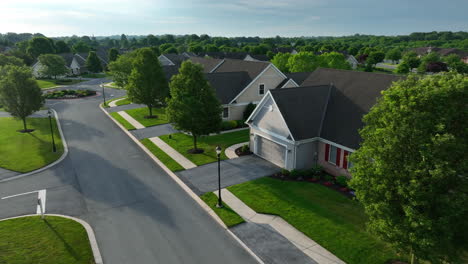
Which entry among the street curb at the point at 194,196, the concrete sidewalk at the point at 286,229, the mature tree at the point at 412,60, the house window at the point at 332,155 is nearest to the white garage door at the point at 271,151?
the house window at the point at 332,155

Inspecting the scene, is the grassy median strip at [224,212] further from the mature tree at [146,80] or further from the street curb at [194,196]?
the mature tree at [146,80]

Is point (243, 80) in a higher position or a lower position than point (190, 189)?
higher

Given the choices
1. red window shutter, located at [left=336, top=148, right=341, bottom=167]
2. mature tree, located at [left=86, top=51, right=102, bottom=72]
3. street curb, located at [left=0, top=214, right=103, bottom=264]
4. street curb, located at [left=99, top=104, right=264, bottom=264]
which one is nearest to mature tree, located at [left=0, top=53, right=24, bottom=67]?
mature tree, located at [left=86, top=51, right=102, bottom=72]

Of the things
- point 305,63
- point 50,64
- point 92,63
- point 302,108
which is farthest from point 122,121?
point 92,63

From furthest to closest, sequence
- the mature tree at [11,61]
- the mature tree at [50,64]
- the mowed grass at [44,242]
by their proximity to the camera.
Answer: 1. the mature tree at [50,64]
2. the mature tree at [11,61]
3. the mowed grass at [44,242]

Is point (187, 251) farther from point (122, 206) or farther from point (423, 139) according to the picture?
point (423, 139)

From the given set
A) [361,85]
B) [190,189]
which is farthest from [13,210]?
[361,85]
